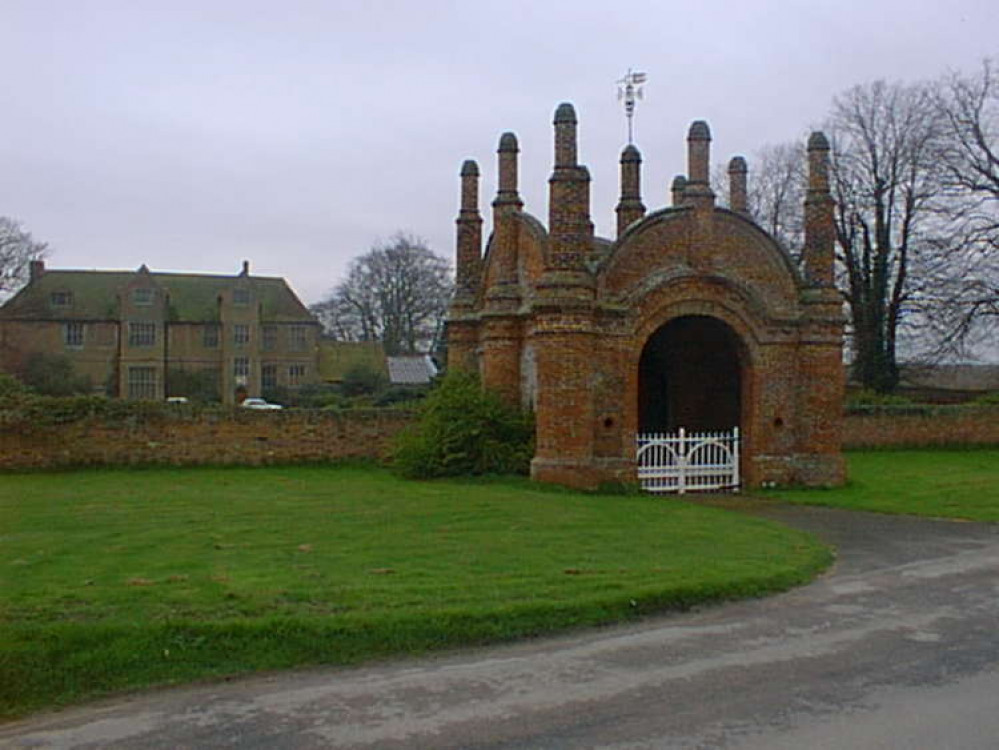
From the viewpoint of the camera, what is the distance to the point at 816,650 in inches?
299

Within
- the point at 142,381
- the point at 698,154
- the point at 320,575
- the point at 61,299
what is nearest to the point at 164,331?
the point at 142,381

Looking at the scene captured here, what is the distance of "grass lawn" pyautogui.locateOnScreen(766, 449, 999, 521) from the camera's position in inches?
661

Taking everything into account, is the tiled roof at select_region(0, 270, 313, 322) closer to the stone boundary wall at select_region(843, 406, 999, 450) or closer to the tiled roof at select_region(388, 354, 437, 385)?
the tiled roof at select_region(388, 354, 437, 385)

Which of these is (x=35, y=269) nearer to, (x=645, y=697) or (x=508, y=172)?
(x=508, y=172)

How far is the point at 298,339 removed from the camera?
64.7m

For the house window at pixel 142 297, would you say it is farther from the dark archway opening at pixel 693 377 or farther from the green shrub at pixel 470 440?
the dark archway opening at pixel 693 377

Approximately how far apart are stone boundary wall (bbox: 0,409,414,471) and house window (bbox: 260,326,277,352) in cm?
4178

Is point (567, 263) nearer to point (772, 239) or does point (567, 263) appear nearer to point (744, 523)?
point (772, 239)

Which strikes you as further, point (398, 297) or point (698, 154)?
point (398, 297)

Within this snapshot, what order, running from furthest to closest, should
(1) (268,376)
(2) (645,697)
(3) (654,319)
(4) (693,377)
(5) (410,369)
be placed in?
(1) (268,376) < (5) (410,369) < (4) (693,377) < (3) (654,319) < (2) (645,697)

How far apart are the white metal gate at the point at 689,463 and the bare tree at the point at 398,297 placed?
39.6m

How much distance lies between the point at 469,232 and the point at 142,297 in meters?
42.8

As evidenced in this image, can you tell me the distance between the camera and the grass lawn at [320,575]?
716cm

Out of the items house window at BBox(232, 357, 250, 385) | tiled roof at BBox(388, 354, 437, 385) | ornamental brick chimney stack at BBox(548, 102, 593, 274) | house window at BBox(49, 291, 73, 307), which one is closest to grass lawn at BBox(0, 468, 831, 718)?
ornamental brick chimney stack at BBox(548, 102, 593, 274)
